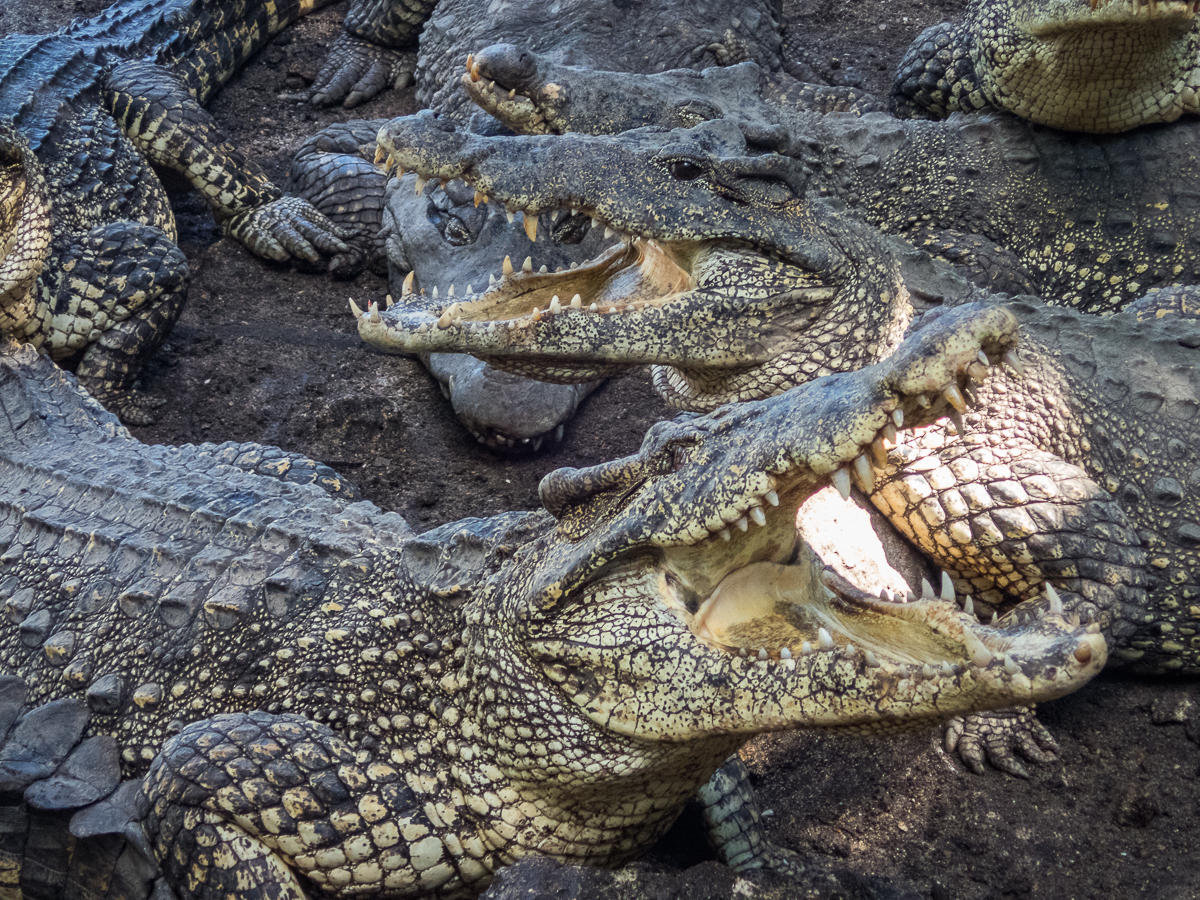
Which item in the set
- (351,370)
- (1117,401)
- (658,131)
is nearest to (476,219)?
(351,370)

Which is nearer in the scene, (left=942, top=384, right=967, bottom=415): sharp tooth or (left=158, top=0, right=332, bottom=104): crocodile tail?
(left=942, top=384, right=967, bottom=415): sharp tooth

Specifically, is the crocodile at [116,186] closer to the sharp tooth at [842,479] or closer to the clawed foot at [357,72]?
the clawed foot at [357,72]

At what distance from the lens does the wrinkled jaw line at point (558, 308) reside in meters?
2.68

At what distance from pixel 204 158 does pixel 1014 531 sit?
162 inches

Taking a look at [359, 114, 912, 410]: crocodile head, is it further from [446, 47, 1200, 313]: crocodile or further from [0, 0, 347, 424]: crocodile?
[0, 0, 347, 424]: crocodile

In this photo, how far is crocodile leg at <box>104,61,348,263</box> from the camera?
4.89 meters

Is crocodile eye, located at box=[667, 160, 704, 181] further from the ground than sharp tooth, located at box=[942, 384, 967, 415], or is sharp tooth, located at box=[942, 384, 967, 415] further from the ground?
sharp tooth, located at box=[942, 384, 967, 415]

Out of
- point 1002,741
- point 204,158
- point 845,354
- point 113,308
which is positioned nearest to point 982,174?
point 845,354

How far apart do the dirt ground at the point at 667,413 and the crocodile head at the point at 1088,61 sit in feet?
5.49

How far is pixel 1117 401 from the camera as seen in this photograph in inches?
108

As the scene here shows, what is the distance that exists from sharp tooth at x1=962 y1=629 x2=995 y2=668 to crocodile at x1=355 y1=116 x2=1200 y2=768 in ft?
3.32

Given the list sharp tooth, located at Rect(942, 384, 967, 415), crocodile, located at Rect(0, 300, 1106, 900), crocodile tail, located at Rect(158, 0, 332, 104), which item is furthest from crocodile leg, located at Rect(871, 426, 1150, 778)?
crocodile tail, located at Rect(158, 0, 332, 104)

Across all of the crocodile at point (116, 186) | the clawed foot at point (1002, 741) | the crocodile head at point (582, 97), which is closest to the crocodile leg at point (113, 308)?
the crocodile at point (116, 186)

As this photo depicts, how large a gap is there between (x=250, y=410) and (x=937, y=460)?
2.60 metres
